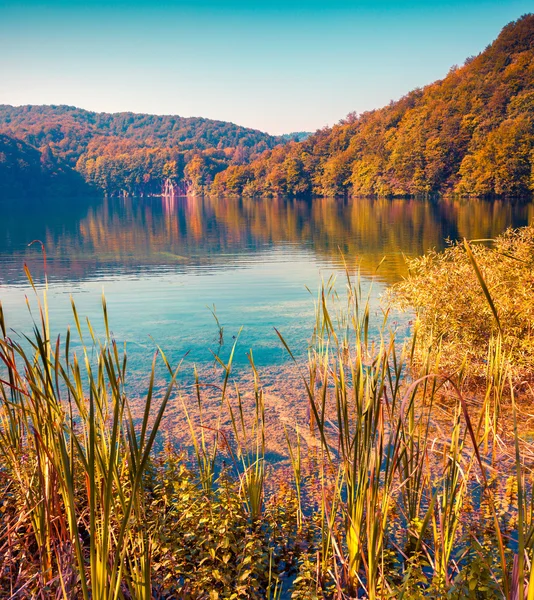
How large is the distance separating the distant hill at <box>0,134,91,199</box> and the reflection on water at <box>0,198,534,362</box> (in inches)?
2678

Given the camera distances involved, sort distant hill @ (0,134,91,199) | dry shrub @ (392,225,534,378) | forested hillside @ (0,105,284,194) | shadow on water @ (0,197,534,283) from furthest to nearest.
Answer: forested hillside @ (0,105,284,194) → distant hill @ (0,134,91,199) → shadow on water @ (0,197,534,283) → dry shrub @ (392,225,534,378)

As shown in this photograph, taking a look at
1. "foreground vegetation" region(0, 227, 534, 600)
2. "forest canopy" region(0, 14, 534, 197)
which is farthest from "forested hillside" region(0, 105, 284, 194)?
"foreground vegetation" region(0, 227, 534, 600)

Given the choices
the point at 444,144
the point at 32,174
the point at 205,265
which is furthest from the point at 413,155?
the point at 32,174

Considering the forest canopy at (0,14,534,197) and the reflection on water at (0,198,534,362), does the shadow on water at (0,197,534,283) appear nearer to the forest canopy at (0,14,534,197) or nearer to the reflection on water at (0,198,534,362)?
the reflection on water at (0,198,534,362)

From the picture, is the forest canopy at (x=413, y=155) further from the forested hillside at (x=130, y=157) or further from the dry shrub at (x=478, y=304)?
the dry shrub at (x=478, y=304)

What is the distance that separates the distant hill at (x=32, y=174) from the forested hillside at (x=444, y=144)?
140 feet

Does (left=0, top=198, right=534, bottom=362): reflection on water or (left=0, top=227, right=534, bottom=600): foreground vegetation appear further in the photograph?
(left=0, top=198, right=534, bottom=362): reflection on water

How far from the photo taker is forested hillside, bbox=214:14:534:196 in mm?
59688

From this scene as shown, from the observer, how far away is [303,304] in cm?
1299

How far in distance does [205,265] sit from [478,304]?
14873mm

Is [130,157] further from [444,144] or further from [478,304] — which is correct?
[478,304]

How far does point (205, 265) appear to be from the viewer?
20266 mm

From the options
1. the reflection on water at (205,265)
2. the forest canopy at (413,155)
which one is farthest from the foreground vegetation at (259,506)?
the forest canopy at (413,155)

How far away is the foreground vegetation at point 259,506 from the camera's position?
184cm
